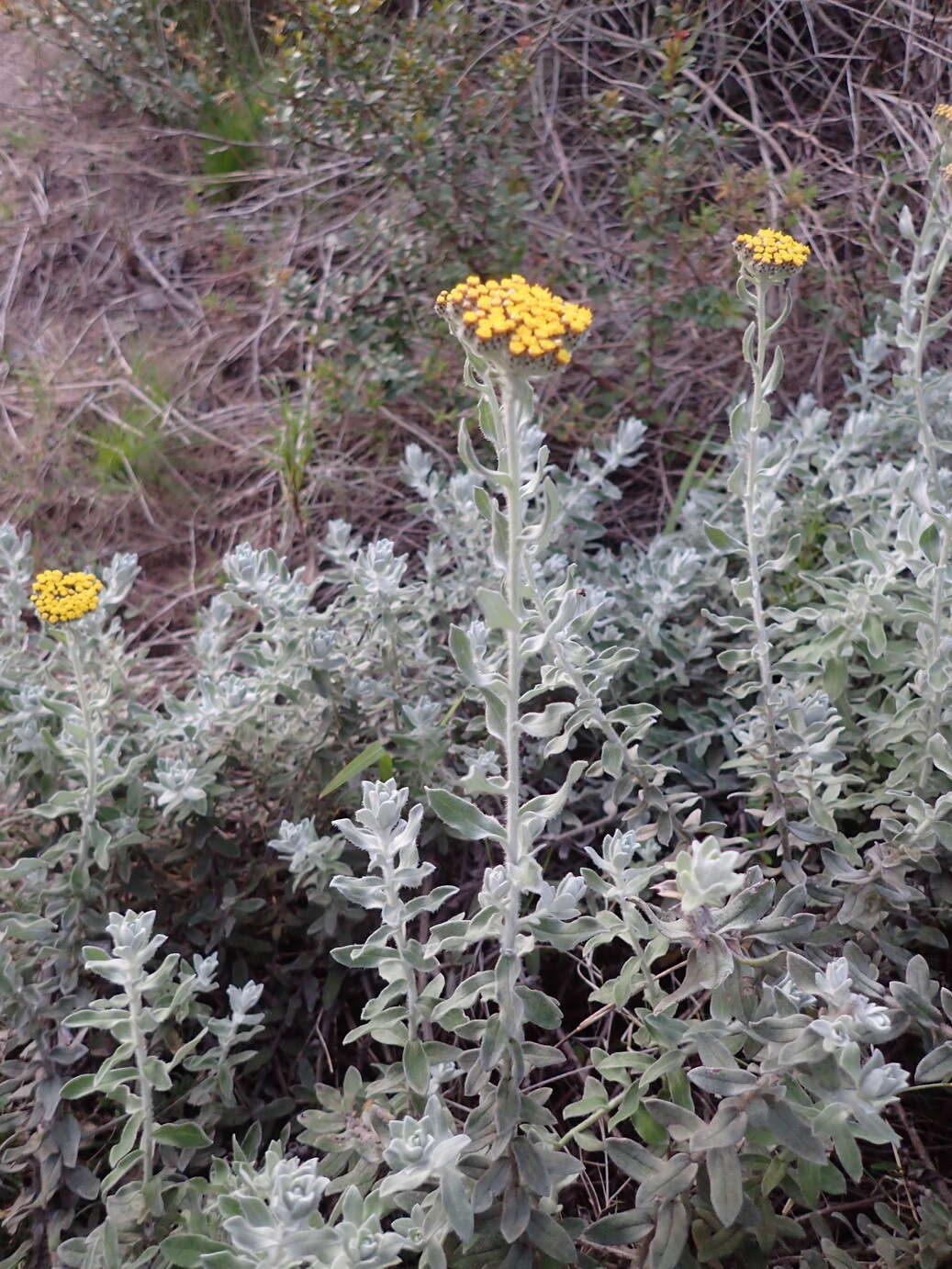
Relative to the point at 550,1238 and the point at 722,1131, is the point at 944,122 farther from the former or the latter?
the point at 550,1238

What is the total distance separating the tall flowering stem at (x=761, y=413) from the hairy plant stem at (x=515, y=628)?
614mm

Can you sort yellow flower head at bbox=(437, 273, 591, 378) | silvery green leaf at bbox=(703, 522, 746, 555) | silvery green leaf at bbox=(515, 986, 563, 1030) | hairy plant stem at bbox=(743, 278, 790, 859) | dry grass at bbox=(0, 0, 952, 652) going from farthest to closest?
dry grass at bbox=(0, 0, 952, 652), silvery green leaf at bbox=(703, 522, 746, 555), hairy plant stem at bbox=(743, 278, 790, 859), silvery green leaf at bbox=(515, 986, 563, 1030), yellow flower head at bbox=(437, 273, 591, 378)

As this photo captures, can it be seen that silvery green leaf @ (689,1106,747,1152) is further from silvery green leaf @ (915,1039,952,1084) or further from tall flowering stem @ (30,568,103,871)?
tall flowering stem @ (30,568,103,871)

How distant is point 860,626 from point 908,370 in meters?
0.62

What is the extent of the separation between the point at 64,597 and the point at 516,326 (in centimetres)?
123

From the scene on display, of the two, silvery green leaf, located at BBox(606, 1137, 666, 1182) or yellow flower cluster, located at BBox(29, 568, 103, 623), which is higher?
yellow flower cluster, located at BBox(29, 568, 103, 623)

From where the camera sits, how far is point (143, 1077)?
170cm

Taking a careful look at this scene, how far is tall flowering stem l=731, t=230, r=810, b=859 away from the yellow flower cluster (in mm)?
1336

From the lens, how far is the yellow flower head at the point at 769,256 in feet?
5.90

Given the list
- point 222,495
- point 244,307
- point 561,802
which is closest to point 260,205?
point 244,307

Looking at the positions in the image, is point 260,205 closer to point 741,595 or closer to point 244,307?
point 244,307

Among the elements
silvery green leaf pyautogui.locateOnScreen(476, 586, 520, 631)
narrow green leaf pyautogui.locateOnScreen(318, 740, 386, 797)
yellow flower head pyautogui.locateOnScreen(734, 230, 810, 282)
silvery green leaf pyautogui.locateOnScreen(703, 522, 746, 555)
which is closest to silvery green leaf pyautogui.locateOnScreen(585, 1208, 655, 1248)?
silvery green leaf pyautogui.locateOnScreen(476, 586, 520, 631)

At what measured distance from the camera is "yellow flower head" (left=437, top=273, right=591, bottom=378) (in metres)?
1.27

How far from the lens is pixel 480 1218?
1490 mm
